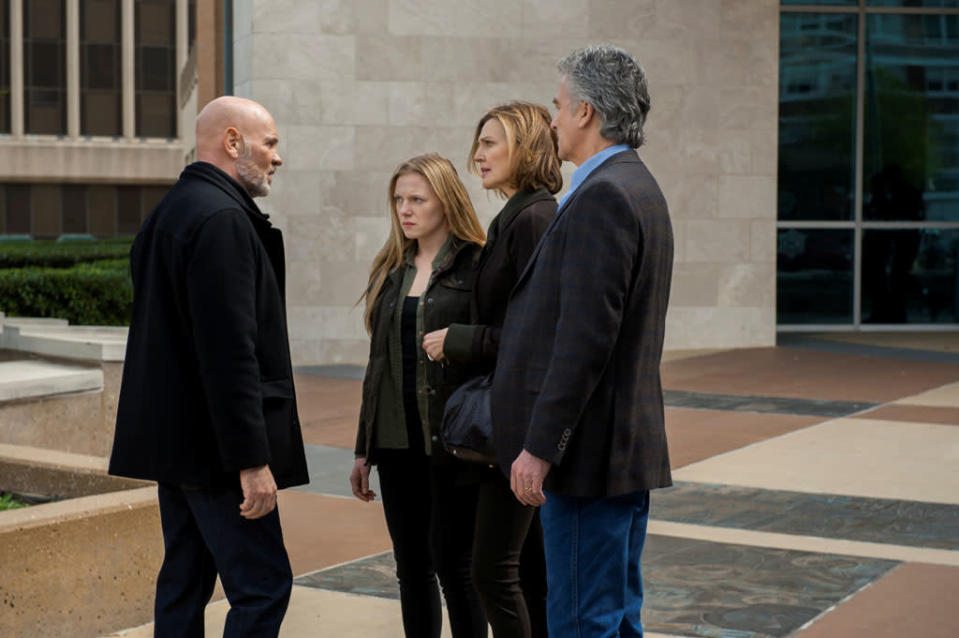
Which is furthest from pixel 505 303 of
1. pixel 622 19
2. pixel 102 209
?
pixel 102 209

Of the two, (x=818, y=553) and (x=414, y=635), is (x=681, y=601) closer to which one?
(x=818, y=553)

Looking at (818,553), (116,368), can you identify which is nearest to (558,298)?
(818,553)

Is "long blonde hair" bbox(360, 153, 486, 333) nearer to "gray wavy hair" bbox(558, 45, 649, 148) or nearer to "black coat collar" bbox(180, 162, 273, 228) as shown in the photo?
"black coat collar" bbox(180, 162, 273, 228)

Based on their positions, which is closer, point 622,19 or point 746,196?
point 622,19

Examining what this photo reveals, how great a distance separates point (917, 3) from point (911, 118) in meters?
1.56

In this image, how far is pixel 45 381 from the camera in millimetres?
7852

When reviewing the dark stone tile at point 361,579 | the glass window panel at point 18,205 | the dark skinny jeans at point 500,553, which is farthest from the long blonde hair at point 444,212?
the glass window panel at point 18,205

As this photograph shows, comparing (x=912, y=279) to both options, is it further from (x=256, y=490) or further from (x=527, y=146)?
(x=256, y=490)

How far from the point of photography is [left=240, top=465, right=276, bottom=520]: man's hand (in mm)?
3584

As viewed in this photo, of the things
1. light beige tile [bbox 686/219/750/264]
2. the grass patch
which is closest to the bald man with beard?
the grass patch

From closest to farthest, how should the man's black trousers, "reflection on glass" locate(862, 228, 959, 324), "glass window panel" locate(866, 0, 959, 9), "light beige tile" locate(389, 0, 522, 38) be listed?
the man's black trousers, "light beige tile" locate(389, 0, 522, 38), "glass window panel" locate(866, 0, 959, 9), "reflection on glass" locate(862, 228, 959, 324)

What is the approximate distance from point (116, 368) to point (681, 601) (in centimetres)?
464

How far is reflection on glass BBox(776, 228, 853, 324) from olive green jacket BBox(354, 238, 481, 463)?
45.0ft

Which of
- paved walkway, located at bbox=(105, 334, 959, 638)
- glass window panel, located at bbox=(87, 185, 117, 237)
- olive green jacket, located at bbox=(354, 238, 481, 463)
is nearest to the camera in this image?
olive green jacket, located at bbox=(354, 238, 481, 463)
